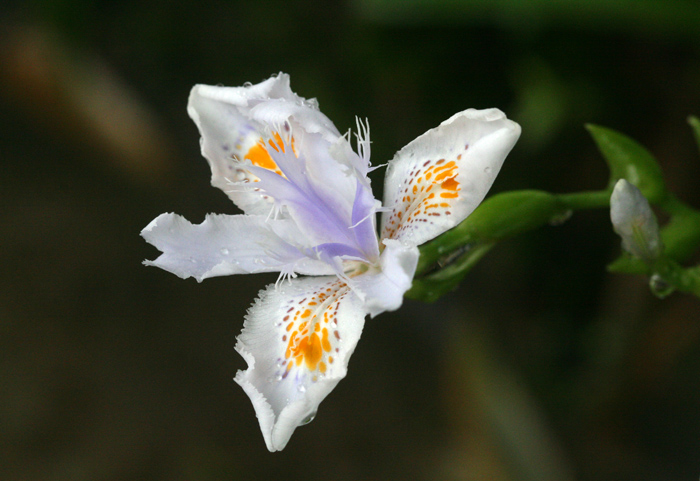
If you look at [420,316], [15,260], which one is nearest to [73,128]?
[15,260]

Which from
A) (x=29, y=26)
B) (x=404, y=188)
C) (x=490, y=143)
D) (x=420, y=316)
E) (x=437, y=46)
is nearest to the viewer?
(x=490, y=143)

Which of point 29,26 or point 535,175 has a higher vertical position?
point 29,26

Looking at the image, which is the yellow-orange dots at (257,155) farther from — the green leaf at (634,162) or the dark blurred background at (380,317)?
the dark blurred background at (380,317)

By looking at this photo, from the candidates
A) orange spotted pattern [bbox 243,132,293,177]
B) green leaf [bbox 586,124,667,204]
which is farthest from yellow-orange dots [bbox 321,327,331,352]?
green leaf [bbox 586,124,667,204]

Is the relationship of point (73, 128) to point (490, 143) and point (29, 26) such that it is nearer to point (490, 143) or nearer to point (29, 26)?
point (29, 26)

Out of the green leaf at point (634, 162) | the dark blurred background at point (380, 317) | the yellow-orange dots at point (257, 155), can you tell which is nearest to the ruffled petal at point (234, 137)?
the yellow-orange dots at point (257, 155)

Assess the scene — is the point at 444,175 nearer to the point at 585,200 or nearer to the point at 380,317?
the point at 585,200

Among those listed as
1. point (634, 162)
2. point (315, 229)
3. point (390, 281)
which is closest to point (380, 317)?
point (634, 162)
